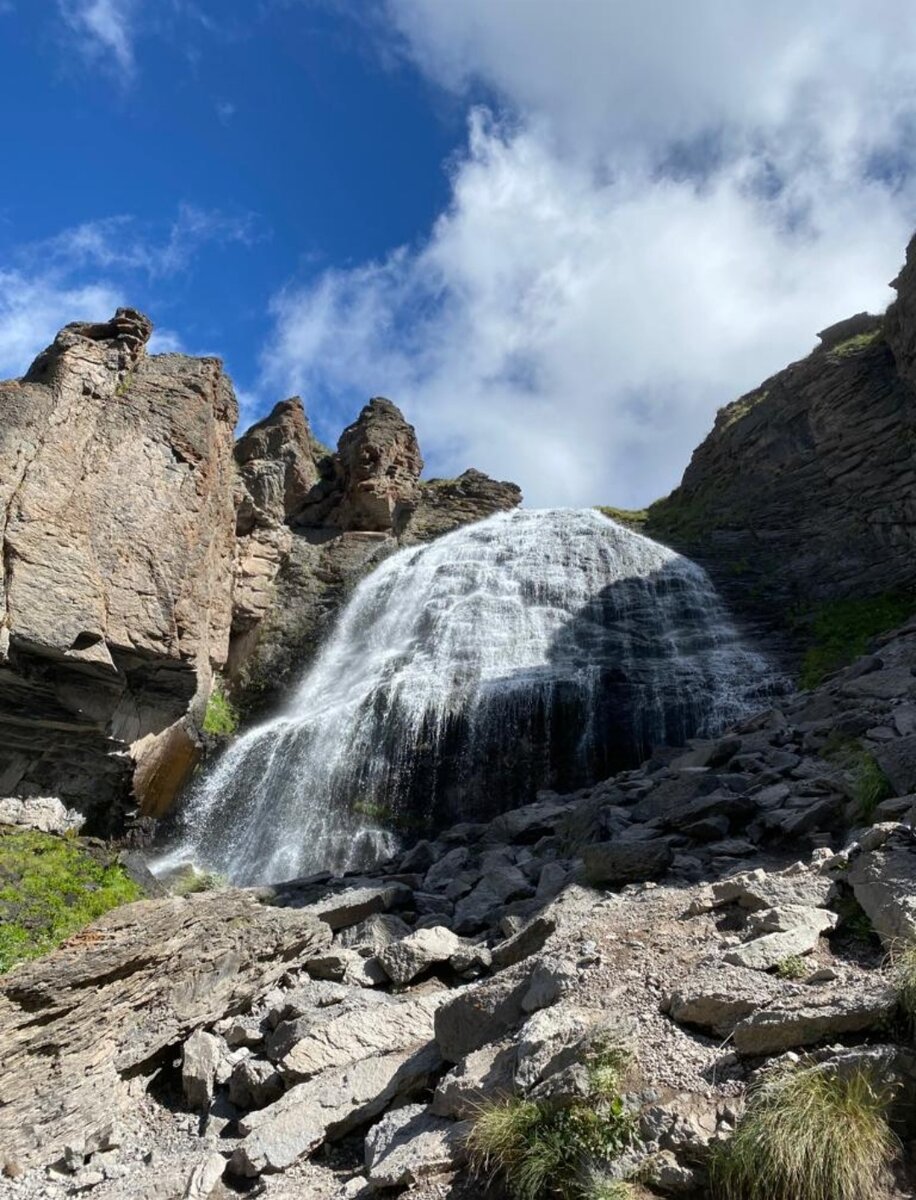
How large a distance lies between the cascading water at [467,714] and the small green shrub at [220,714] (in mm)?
988

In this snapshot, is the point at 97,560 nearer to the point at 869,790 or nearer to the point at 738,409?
the point at 869,790

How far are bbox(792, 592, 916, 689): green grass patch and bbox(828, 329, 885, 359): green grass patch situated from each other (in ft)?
41.0

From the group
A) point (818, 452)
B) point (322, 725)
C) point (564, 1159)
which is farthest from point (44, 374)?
point (818, 452)

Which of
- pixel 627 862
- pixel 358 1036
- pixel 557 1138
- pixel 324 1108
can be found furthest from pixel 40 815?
pixel 557 1138

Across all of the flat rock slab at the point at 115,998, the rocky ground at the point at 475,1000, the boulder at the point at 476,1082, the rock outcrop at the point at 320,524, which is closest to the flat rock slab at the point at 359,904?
the rocky ground at the point at 475,1000

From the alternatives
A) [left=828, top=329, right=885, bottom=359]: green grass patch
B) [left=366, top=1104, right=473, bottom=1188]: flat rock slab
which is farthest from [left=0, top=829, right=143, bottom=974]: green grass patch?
[left=828, top=329, right=885, bottom=359]: green grass patch

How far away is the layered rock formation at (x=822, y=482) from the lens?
23953 millimetres

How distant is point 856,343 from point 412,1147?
111ft

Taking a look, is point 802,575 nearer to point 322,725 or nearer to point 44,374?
point 322,725

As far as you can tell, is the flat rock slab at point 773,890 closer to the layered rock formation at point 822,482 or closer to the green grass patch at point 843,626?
the green grass patch at point 843,626

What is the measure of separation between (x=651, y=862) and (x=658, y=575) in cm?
1931

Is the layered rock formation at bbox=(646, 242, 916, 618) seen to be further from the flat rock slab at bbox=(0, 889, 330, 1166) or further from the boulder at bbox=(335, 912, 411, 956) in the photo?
the flat rock slab at bbox=(0, 889, 330, 1166)

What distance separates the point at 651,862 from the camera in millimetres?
8078

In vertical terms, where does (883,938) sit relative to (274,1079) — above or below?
above
